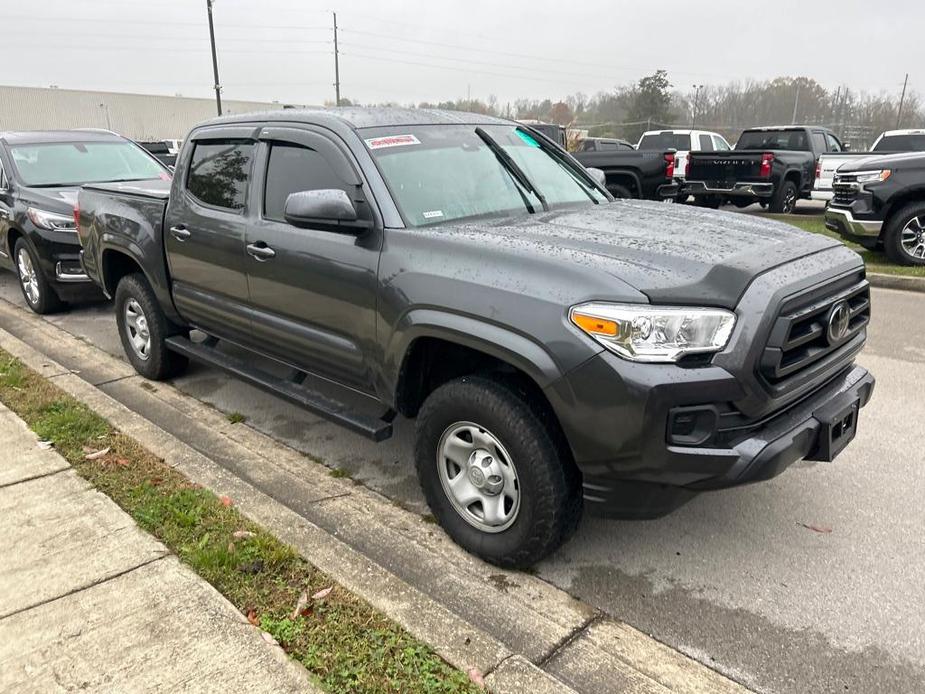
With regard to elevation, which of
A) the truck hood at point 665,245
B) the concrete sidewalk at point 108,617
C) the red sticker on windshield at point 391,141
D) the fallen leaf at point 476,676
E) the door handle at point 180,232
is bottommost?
the concrete sidewalk at point 108,617

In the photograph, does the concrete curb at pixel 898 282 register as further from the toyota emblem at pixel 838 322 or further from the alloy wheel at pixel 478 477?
the alloy wheel at pixel 478 477

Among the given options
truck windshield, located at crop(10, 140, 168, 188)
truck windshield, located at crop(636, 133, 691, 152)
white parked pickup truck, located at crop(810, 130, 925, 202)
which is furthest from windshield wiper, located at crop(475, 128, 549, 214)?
truck windshield, located at crop(636, 133, 691, 152)

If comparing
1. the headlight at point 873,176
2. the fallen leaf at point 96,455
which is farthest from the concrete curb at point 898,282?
the fallen leaf at point 96,455

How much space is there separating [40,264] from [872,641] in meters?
7.70

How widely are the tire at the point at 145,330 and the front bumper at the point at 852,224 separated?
26.3 feet

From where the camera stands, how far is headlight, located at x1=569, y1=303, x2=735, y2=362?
8.11 feet

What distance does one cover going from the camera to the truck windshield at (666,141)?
19703 mm

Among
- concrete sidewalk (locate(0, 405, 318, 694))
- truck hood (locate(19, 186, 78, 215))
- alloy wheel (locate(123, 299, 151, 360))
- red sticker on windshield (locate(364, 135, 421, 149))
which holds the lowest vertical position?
concrete sidewalk (locate(0, 405, 318, 694))

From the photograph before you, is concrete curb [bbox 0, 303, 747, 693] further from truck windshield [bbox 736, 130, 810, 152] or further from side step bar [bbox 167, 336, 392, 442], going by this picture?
truck windshield [bbox 736, 130, 810, 152]

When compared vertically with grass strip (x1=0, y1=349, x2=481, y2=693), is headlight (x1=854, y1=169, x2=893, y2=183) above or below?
above

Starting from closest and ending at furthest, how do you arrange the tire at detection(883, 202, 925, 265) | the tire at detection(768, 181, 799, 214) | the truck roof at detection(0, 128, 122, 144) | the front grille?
1. the front grille
2. the truck roof at detection(0, 128, 122, 144)
3. the tire at detection(883, 202, 925, 265)
4. the tire at detection(768, 181, 799, 214)

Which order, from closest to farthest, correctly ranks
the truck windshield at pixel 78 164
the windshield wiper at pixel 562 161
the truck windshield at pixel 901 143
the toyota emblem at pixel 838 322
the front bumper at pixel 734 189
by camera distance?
the toyota emblem at pixel 838 322, the windshield wiper at pixel 562 161, the truck windshield at pixel 78 164, the truck windshield at pixel 901 143, the front bumper at pixel 734 189

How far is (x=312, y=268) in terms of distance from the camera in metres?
3.59

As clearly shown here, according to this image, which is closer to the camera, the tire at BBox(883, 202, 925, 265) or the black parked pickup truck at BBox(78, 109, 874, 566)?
the black parked pickup truck at BBox(78, 109, 874, 566)
